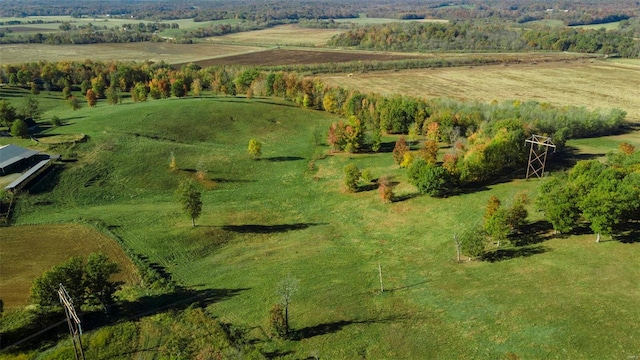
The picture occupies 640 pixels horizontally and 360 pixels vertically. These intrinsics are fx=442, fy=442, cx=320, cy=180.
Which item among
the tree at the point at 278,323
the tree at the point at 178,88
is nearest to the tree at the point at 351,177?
the tree at the point at 278,323

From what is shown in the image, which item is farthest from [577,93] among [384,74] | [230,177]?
[230,177]

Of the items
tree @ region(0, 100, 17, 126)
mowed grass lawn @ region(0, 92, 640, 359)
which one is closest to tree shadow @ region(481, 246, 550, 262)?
mowed grass lawn @ region(0, 92, 640, 359)

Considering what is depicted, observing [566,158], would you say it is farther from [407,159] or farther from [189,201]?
[189,201]

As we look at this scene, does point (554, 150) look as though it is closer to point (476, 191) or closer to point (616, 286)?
point (476, 191)

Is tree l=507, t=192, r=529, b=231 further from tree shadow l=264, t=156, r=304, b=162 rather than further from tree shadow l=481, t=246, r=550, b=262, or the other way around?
tree shadow l=264, t=156, r=304, b=162

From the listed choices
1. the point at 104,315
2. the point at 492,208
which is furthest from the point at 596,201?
the point at 104,315

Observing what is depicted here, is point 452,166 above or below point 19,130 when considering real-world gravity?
below

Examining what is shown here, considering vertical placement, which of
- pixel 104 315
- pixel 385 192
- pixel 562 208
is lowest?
pixel 104 315
